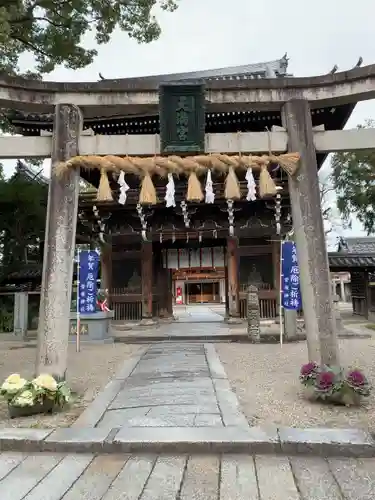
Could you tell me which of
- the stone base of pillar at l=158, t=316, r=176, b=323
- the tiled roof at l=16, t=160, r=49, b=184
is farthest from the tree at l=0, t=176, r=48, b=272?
the stone base of pillar at l=158, t=316, r=176, b=323

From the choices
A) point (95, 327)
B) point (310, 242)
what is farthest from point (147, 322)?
point (310, 242)

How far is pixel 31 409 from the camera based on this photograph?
4.97 m

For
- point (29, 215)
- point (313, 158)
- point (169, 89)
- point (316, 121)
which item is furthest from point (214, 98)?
point (29, 215)

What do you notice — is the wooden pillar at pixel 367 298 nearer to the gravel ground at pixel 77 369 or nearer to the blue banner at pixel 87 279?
the gravel ground at pixel 77 369

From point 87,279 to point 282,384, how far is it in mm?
6915

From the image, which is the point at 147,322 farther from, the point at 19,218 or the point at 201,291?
→ the point at 201,291

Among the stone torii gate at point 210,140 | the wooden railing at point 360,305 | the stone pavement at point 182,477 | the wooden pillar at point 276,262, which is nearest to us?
the stone pavement at point 182,477

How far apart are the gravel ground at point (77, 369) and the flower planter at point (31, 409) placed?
8 cm

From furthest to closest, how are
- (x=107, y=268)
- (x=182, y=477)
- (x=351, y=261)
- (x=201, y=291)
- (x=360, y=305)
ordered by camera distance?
(x=201, y=291) → (x=360, y=305) → (x=351, y=261) → (x=107, y=268) → (x=182, y=477)

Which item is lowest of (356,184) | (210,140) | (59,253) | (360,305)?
(360,305)

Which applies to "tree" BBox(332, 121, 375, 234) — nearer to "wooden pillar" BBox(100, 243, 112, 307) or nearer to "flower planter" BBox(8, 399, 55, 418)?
"wooden pillar" BBox(100, 243, 112, 307)

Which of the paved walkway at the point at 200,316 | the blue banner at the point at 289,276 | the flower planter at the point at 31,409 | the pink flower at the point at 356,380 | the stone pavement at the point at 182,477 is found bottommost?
the stone pavement at the point at 182,477

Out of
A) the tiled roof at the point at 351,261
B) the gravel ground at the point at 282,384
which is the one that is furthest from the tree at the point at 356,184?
the gravel ground at the point at 282,384

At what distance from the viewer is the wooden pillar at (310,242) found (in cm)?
585
